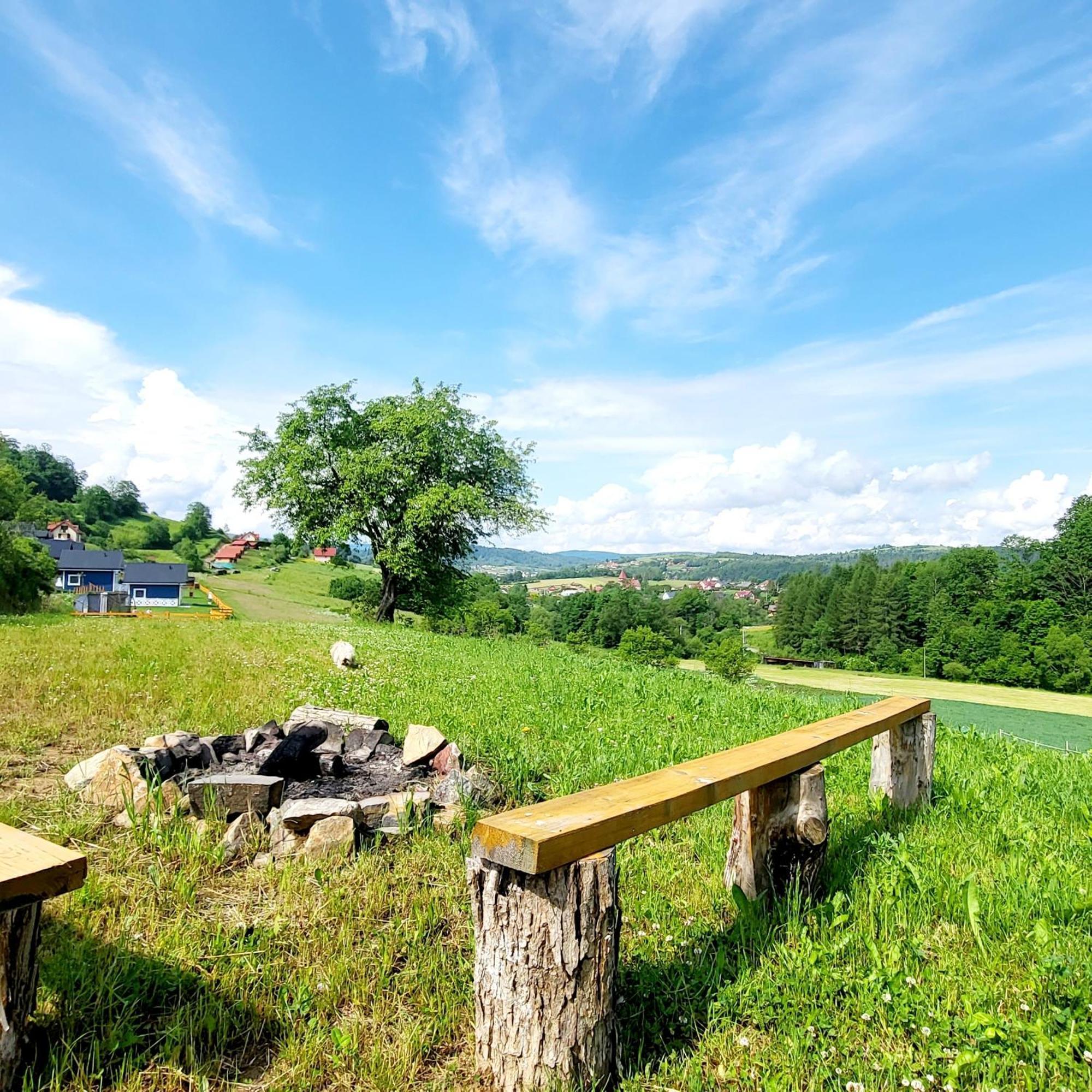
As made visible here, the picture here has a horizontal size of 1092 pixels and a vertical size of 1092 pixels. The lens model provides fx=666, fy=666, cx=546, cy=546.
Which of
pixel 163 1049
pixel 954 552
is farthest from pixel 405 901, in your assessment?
pixel 954 552

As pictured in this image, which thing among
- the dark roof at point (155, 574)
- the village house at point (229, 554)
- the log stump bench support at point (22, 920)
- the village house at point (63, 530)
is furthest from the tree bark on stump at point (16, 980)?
the village house at point (63, 530)

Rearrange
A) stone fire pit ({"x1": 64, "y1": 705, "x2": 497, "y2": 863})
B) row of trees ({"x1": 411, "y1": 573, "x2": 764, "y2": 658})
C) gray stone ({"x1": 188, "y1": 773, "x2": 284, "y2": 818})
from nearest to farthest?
stone fire pit ({"x1": 64, "y1": 705, "x2": 497, "y2": 863})
gray stone ({"x1": 188, "y1": 773, "x2": 284, "y2": 818})
row of trees ({"x1": 411, "y1": 573, "x2": 764, "y2": 658})

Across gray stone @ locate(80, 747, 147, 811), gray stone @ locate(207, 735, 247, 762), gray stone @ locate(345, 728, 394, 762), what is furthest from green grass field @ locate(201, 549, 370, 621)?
gray stone @ locate(80, 747, 147, 811)

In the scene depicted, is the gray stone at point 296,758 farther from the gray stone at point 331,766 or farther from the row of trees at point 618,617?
the row of trees at point 618,617

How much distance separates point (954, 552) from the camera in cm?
7606

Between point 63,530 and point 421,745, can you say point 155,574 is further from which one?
point 421,745

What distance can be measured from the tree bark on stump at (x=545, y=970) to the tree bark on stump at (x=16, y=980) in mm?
1218

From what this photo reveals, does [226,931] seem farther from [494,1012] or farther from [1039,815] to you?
[1039,815]

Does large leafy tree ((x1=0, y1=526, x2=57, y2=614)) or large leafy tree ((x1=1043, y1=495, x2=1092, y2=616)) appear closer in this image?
large leafy tree ((x1=0, y1=526, x2=57, y2=614))

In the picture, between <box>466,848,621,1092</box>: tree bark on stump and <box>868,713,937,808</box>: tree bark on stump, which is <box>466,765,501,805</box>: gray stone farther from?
<box>868,713,937,808</box>: tree bark on stump

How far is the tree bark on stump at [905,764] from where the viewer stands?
175 inches

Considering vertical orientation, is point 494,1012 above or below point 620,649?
above

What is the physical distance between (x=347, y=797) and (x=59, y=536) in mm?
90202

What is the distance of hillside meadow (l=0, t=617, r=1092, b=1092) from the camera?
2.07 meters
